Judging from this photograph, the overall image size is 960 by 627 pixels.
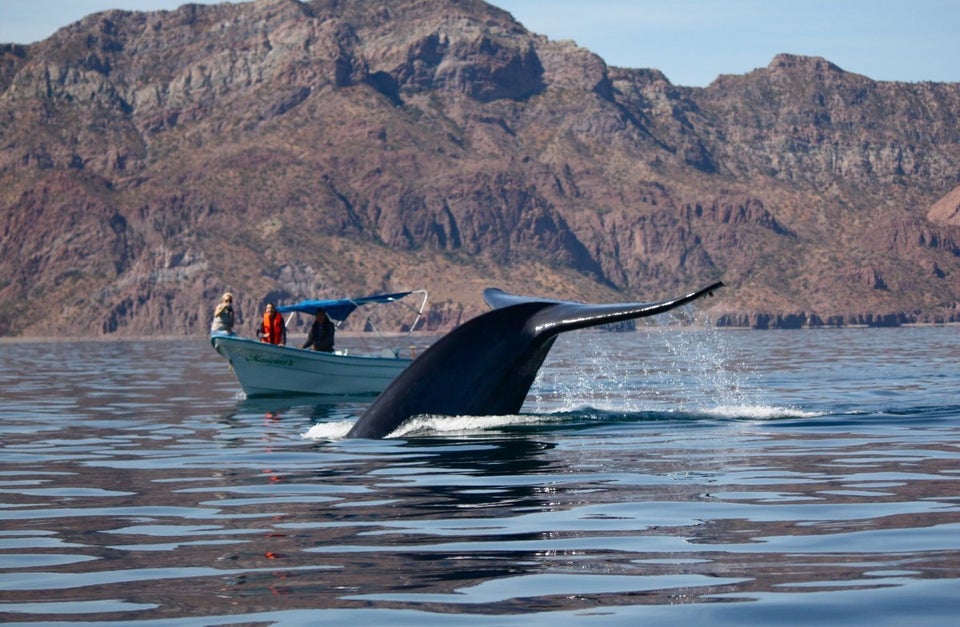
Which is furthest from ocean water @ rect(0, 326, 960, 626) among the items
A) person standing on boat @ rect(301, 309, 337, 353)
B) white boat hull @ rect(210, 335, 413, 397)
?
person standing on boat @ rect(301, 309, 337, 353)

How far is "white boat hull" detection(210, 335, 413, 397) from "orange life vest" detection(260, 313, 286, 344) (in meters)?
1.10

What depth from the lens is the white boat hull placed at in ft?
122

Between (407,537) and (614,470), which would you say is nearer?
(407,537)

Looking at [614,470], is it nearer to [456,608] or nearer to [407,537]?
[407,537]

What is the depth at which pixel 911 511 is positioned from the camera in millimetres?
11969

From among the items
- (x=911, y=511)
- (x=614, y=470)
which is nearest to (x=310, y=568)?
(x=911, y=511)

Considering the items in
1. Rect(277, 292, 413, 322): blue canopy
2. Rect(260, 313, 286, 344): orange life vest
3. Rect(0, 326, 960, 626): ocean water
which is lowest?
Rect(0, 326, 960, 626): ocean water

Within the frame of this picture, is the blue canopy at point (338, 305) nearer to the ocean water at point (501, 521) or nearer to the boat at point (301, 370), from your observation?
the boat at point (301, 370)

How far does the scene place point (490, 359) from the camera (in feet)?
52.9

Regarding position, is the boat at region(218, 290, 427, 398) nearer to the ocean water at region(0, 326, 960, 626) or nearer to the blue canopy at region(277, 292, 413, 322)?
the blue canopy at region(277, 292, 413, 322)

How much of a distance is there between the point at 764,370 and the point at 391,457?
108 ft

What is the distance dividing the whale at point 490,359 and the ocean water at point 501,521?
0.36 meters

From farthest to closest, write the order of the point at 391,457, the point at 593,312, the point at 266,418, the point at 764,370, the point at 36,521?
the point at 764,370, the point at 266,418, the point at 391,457, the point at 593,312, the point at 36,521

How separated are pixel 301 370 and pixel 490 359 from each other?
21.8 meters
